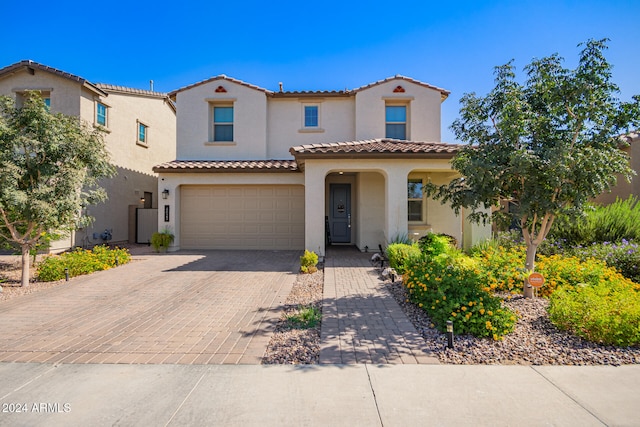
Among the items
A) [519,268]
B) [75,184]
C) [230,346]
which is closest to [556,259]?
[519,268]

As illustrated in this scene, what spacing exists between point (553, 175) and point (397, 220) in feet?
17.0

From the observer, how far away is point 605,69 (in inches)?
187

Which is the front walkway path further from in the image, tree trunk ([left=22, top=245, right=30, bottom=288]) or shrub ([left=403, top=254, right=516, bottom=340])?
tree trunk ([left=22, top=245, right=30, bottom=288])

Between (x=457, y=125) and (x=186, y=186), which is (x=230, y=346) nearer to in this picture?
(x=457, y=125)

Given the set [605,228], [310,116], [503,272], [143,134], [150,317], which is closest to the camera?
[150,317]

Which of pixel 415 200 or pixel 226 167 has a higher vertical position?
pixel 226 167

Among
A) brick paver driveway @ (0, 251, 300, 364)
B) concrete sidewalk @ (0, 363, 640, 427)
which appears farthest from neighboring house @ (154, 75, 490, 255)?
concrete sidewalk @ (0, 363, 640, 427)

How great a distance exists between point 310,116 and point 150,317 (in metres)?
10.5

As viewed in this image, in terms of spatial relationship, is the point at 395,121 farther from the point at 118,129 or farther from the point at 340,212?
the point at 118,129

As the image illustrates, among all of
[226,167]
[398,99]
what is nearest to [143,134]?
[226,167]

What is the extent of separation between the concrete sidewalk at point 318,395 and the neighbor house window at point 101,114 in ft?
41.4

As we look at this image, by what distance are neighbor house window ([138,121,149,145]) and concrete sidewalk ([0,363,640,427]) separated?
14.3 m

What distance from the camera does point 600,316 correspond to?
388 centimetres

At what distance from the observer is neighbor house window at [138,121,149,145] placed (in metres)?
15.5
